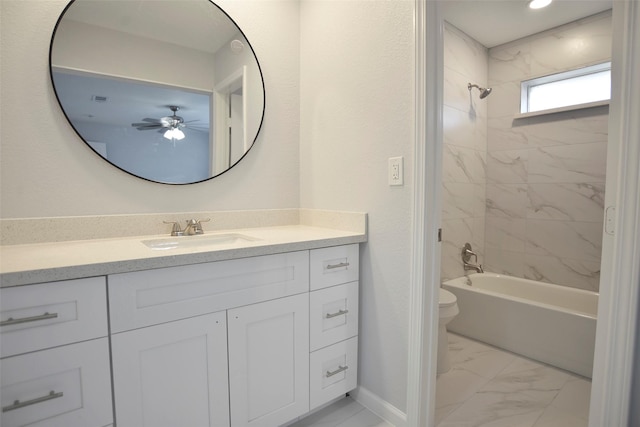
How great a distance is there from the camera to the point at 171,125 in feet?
5.30

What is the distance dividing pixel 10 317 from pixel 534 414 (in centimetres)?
215

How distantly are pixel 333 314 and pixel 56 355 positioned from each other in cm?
102

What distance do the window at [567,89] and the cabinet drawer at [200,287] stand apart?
105 inches

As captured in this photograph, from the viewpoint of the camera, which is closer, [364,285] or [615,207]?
[615,207]

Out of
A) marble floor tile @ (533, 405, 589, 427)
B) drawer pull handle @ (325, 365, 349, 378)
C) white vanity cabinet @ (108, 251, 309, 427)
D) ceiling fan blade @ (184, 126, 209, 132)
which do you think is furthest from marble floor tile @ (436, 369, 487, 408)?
ceiling fan blade @ (184, 126, 209, 132)

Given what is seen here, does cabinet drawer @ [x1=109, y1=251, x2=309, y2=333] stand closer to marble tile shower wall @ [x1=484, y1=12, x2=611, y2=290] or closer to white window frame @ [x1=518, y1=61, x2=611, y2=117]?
marble tile shower wall @ [x1=484, y1=12, x2=611, y2=290]

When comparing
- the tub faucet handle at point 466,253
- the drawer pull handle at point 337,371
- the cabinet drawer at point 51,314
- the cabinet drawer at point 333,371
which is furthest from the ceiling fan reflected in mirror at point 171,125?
the tub faucet handle at point 466,253

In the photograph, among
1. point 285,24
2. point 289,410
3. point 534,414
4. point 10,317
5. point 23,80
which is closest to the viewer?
point 10,317

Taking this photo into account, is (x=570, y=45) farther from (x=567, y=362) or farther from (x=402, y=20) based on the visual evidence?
(x=567, y=362)

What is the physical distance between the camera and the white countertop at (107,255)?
893 millimetres

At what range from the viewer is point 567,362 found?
80.1 inches

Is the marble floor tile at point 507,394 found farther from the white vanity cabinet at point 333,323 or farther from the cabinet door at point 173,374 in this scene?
→ the cabinet door at point 173,374

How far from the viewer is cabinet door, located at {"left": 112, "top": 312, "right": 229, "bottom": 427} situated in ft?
3.35

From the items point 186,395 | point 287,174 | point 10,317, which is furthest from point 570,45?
point 10,317
